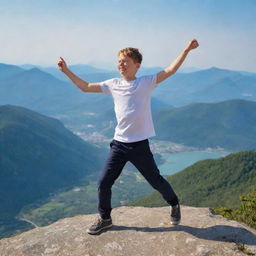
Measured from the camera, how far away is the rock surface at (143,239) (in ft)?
26.7

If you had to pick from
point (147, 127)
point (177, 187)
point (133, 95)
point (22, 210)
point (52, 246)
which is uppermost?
point (133, 95)

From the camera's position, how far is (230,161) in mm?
147000

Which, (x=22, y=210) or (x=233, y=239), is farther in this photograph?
(x=22, y=210)

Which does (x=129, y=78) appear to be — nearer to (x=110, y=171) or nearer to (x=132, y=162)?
(x=132, y=162)

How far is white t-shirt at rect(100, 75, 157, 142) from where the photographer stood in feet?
27.5

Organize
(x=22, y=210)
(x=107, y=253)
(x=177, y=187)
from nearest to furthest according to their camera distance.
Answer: (x=107, y=253) < (x=177, y=187) < (x=22, y=210)

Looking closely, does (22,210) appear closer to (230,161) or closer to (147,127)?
(230,161)

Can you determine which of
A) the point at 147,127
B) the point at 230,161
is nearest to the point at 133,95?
the point at 147,127

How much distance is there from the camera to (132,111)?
8.36 m

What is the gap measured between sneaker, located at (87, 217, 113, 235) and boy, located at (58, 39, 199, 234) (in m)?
1.06

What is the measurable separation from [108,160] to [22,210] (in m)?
202

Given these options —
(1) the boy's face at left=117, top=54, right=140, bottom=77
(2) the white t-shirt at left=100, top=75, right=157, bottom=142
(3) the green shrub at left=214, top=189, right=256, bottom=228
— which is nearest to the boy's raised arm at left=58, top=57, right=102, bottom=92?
(2) the white t-shirt at left=100, top=75, right=157, bottom=142

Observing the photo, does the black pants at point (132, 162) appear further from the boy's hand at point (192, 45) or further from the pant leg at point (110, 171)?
the boy's hand at point (192, 45)

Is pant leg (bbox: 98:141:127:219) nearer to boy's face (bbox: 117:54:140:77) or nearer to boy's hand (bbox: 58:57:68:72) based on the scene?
boy's face (bbox: 117:54:140:77)
